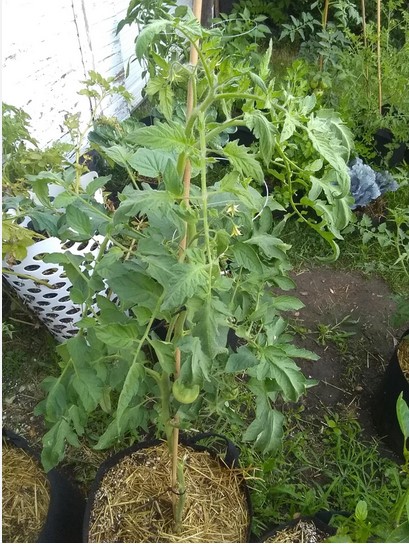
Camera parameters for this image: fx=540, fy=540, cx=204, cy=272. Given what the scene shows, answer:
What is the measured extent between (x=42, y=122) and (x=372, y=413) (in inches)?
72.5

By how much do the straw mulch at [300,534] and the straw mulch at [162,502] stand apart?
9cm

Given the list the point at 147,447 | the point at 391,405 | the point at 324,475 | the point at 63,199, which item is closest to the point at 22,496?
the point at 147,447

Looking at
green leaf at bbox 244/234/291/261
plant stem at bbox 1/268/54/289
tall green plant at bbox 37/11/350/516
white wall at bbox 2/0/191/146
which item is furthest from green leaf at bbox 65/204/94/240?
white wall at bbox 2/0/191/146

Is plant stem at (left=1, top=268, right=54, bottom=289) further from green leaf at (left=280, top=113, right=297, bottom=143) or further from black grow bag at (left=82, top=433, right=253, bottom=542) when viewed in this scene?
green leaf at (left=280, top=113, right=297, bottom=143)

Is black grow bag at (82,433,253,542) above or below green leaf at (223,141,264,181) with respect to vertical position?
below

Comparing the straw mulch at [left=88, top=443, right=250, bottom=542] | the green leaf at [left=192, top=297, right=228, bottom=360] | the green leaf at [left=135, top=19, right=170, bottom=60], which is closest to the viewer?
the green leaf at [left=135, top=19, right=170, bottom=60]

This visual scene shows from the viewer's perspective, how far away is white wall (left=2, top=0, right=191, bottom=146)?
2105 mm

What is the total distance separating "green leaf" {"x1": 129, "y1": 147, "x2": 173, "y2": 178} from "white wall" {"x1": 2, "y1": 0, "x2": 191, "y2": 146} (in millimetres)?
1402

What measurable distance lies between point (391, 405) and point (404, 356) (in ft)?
0.58

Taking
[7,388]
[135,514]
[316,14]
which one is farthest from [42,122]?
[316,14]

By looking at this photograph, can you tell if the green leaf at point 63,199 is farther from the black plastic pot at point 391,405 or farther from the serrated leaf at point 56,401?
the black plastic pot at point 391,405

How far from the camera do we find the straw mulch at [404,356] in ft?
6.13

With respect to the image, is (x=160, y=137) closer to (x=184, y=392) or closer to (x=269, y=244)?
(x=269, y=244)

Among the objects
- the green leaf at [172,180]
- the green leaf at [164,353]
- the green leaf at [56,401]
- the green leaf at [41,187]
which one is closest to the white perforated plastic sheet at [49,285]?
the green leaf at [41,187]
